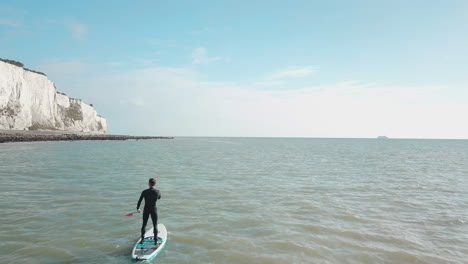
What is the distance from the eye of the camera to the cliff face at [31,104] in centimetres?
7099

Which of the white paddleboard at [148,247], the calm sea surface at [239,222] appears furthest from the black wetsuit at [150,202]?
the calm sea surface at [239,222]

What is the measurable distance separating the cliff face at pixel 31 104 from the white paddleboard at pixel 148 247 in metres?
77.7

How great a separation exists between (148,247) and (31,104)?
305 ft

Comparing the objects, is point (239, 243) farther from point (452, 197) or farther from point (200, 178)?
point (452, 197)

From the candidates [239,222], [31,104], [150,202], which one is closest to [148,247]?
[150,202]

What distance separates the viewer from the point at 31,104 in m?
83.9

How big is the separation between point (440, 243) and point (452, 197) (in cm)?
1098

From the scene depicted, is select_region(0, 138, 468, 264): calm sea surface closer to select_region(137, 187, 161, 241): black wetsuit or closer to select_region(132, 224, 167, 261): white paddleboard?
select_region(132, 224, 167, 261): white paddleboard

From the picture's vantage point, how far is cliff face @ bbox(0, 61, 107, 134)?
7099 cm

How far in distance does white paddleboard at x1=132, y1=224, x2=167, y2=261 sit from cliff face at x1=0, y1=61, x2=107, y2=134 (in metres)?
77.7

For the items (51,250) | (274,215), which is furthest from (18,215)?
(274,215)

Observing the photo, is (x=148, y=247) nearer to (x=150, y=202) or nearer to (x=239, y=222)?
(x=150, y=202)

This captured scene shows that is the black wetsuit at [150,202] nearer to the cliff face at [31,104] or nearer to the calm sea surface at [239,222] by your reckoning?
the calm sea surface at [239,222]

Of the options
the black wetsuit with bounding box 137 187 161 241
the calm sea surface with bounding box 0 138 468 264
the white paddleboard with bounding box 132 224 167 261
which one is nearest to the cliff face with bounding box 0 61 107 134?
the calm sea surface with bounding box 0 138 468 264
